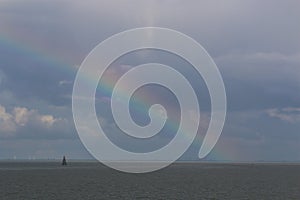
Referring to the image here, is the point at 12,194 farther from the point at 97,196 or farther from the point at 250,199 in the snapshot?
the point at 250,199

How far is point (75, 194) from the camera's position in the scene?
353 feet

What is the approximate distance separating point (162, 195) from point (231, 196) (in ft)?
48.3

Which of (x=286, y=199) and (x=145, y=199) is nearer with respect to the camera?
(x=145, y=199)

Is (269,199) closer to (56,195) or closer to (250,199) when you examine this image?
(250,199)

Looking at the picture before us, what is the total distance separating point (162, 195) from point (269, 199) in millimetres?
22133

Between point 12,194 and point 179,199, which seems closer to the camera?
point 179,199

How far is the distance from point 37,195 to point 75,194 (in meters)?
8.10

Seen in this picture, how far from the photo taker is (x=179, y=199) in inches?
3861

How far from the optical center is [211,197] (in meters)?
103

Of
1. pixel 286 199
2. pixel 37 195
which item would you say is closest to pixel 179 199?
pixel 286 199

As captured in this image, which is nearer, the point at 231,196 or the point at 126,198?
the point at 126,198

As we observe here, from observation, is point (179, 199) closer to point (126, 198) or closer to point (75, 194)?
point (126, 198)

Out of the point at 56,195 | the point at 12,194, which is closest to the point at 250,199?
the point at 56,195

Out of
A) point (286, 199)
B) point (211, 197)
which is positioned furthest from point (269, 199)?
point (211, 197)
